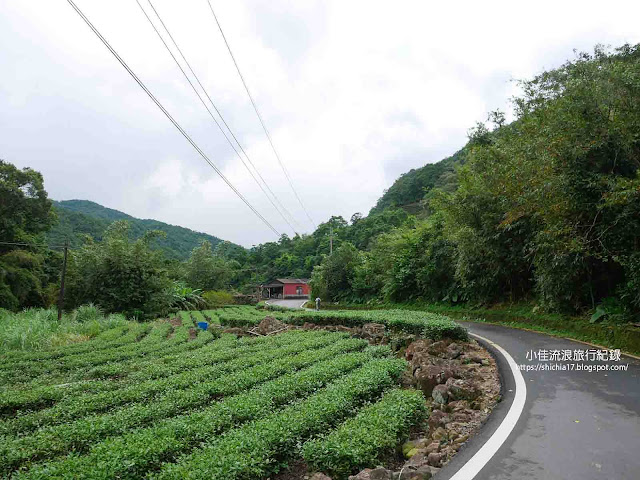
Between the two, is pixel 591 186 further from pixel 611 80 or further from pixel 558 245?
pixel 611 80

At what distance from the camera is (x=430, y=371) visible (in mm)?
7117

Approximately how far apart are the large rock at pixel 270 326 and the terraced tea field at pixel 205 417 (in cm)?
643

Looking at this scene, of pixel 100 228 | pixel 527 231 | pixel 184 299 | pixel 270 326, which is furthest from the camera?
pixel 100 228

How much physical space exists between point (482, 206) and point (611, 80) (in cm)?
781

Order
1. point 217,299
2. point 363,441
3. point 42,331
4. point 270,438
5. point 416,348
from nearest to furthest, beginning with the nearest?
point 363,441
point 270,438
point 416,348
point 42,331
point 217,299

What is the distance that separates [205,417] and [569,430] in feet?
14.9

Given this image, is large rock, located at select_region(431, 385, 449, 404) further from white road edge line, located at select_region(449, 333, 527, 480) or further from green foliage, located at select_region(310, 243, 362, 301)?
green foliage, located at select_region(310, 243, 362, 301)

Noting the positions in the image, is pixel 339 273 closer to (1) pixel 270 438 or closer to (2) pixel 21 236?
(2) pixel 21 236

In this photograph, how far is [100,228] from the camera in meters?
48.7

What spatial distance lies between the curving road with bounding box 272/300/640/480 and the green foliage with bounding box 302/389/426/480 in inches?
29.4

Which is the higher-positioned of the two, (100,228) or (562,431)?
Result: (100,228)

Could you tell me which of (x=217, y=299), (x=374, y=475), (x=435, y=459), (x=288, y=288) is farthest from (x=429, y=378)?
(x=288, y=288)

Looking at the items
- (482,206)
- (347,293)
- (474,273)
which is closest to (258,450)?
(482,206)

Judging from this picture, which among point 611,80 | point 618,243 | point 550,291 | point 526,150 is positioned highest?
point 611,80
